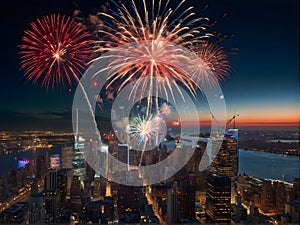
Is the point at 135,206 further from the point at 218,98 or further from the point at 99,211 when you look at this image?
the point at 218,98

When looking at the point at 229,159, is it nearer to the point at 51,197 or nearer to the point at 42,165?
the point at 51,197

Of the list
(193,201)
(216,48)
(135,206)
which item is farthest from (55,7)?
(193,201)

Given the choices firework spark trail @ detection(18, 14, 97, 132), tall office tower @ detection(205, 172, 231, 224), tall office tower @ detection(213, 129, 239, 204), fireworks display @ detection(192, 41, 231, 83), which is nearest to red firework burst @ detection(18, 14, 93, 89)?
firework spark trail @ detection(18, 14, 97, 132)

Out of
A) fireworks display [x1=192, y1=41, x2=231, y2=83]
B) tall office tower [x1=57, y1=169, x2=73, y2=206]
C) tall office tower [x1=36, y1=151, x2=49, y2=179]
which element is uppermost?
fireworks display [x1=192, y1=41, x2=231, y2=83]

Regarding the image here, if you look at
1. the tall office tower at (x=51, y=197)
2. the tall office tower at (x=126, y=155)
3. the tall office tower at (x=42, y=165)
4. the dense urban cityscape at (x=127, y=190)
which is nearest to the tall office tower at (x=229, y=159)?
the dense urban cityscape at (x=127, y=190)

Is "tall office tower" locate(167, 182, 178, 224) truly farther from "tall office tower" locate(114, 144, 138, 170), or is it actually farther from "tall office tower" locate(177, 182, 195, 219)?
"tall office tower" locate(114, 144, 138, 170)

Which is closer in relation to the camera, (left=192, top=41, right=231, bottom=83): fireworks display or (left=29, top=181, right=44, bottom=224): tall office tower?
(left=192, top=41, right=231, bottom=83): fireworks display

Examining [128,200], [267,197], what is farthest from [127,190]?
[267,197]
